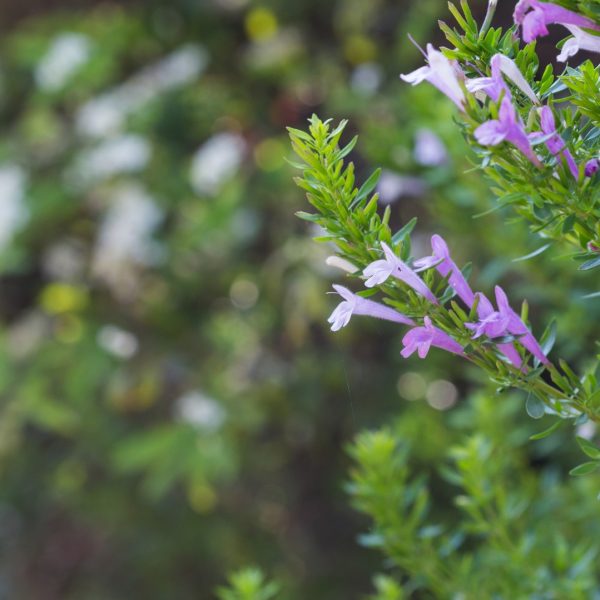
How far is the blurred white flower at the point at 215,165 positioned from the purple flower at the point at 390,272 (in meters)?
2.00

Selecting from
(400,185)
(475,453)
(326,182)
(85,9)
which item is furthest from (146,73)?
(326,182)

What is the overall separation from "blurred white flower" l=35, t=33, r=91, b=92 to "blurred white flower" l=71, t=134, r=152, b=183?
0.99 feet

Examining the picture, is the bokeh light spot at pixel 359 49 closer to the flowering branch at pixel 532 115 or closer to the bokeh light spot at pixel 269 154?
the bokeh light spot at pixel 269 154

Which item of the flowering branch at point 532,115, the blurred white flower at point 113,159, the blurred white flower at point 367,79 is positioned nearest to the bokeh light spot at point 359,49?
Answer: the blurred white flower at point 367,79

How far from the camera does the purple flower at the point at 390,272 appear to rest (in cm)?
58

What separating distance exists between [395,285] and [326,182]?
3.4 inches

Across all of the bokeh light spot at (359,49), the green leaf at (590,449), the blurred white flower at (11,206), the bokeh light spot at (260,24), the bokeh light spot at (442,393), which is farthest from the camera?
the bokeh light spot at (260,24)

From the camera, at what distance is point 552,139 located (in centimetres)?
59

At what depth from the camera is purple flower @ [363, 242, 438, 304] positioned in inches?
22.8

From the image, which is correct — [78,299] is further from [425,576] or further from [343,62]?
[425,576]

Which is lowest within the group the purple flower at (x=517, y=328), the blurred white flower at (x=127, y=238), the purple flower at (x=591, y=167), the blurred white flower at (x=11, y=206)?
the blurred white flower at (x=127, y=238)

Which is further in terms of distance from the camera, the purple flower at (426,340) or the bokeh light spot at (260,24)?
the bokeh light spot at (260,24)

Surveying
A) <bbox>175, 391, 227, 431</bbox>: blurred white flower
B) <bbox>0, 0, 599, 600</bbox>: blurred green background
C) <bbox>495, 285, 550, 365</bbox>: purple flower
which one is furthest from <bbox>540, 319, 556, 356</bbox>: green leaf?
<bbox>175, 391, 227, 431</bbox>: blurred white flower

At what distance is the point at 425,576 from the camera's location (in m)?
0.99
